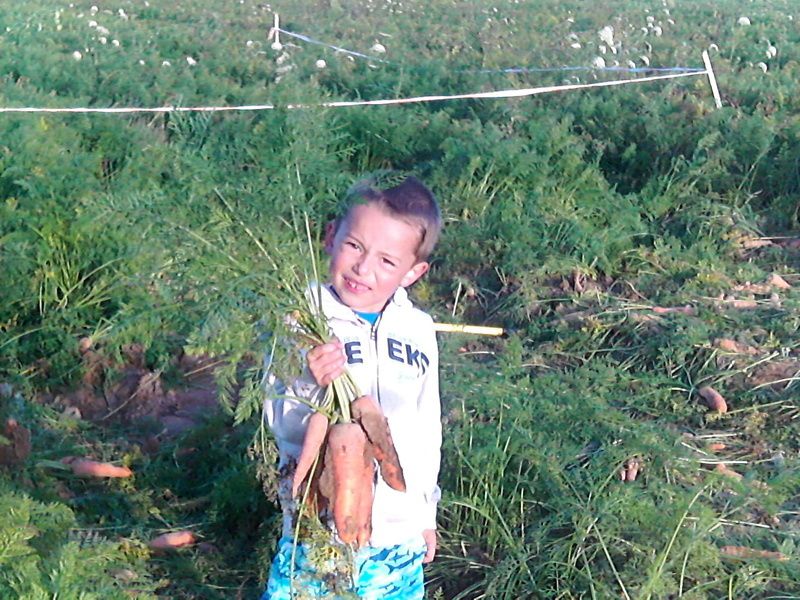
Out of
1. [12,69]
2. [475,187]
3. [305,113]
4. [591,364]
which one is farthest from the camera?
[12,69]

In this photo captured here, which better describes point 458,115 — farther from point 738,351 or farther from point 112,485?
point 112,485

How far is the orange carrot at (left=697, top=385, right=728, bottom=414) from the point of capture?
5.11 metres

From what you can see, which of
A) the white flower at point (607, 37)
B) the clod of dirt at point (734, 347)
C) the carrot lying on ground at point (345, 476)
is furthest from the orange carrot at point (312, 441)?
the white flower at point (607, 37)

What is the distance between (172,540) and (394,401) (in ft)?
4.42

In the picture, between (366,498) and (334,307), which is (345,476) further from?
(334,307)

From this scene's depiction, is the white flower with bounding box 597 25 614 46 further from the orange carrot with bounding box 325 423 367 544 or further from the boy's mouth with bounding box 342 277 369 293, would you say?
the orange carrot with bounding box 325 423 367 544

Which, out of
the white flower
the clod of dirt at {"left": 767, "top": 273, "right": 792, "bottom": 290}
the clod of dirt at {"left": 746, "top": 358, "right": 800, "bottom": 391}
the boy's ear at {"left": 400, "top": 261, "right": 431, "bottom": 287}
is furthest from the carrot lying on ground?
the white flower

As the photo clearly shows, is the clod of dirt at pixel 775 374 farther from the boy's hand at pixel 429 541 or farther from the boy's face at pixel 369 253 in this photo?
A: the boy's face at pixel 369 253

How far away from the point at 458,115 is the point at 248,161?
4.71 m

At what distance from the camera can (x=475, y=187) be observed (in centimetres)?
729

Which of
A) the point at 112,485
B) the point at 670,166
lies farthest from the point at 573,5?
the point at 112,485

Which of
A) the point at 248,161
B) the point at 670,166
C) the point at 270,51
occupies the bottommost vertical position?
the point at 270,51

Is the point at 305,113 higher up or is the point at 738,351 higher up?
the point at 305,113

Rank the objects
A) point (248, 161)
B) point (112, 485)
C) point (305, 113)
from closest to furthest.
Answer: point (305, 113), point (112, 485), point (248, 161)
